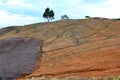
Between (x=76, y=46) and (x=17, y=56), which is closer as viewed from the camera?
(x=17, y=56)

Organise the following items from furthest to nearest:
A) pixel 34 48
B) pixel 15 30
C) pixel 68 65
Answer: pixel 15 30 < pixel 34 48 < pixel 68 65

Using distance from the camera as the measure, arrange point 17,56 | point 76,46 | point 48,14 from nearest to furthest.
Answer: point 17,56
point 76,46
point 48,14

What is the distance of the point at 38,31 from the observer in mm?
42719

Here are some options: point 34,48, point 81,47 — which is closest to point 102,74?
point 81,47

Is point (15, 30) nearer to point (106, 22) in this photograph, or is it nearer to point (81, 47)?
point (106, 22)

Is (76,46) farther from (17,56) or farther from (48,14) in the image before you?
(48,14)

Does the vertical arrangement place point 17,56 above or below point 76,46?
below

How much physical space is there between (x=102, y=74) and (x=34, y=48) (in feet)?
39.7

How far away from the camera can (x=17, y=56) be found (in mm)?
32250

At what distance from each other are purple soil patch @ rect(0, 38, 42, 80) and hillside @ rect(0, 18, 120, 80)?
1.99 ft

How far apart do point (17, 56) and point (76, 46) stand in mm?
5068

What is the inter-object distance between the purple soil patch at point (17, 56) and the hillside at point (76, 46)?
1.99 ft

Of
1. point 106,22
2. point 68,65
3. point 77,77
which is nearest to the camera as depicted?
point 77,77

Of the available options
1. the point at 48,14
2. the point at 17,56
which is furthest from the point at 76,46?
the point at 48,14
